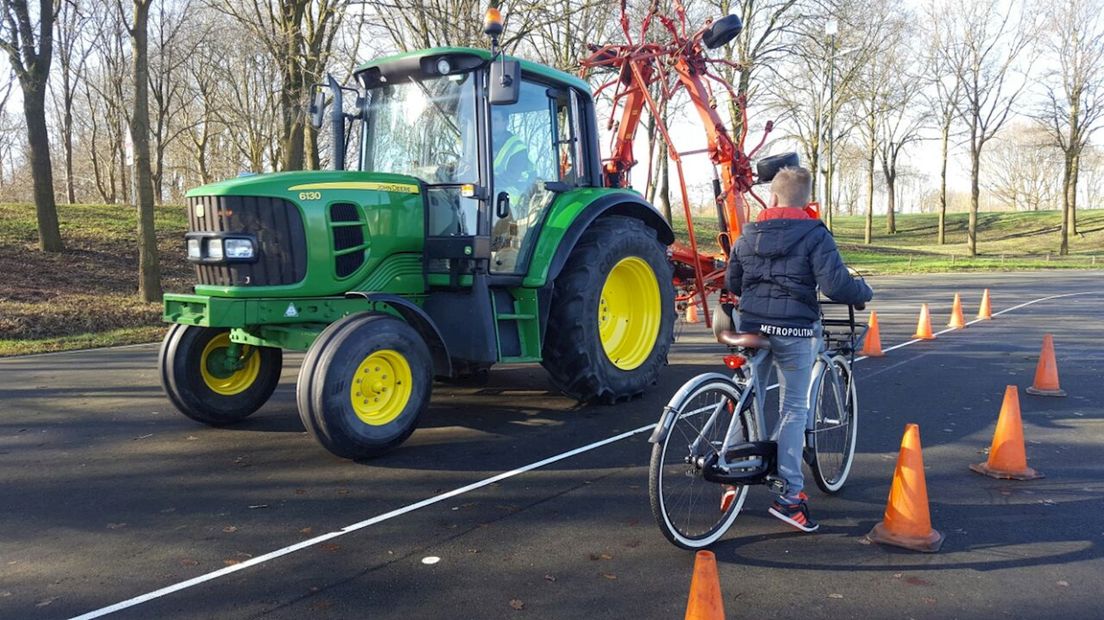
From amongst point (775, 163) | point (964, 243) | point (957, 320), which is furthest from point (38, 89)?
point (964, 243)

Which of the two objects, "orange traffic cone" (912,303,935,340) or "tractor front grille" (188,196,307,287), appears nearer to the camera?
"tractor front grille" (188,196,307,287)

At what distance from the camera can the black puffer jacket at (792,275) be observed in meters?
3.90

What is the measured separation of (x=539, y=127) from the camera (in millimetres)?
6898

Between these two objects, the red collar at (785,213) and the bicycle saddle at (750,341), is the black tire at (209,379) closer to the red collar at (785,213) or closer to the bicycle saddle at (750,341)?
the bicycle saddle at (750,341)

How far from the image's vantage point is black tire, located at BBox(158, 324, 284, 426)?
6.02 m

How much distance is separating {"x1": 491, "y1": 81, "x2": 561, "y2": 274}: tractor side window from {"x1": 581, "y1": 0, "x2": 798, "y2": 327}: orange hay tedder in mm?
1697

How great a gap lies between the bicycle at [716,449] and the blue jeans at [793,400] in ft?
0.22

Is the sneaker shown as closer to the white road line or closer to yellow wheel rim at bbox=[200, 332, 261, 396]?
the white road line

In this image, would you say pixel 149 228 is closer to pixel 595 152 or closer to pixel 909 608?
pixel 595 152

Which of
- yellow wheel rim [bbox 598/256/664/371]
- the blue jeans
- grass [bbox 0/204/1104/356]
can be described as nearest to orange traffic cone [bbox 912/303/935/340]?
yellow wheel rim [bbox 598/256/664/371]

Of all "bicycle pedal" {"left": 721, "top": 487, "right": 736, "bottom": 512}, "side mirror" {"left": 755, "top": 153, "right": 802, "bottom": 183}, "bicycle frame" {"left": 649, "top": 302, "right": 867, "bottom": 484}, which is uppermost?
"side mirror" {"left": 755, "top": 153, "right": 802, "bottom": 183}

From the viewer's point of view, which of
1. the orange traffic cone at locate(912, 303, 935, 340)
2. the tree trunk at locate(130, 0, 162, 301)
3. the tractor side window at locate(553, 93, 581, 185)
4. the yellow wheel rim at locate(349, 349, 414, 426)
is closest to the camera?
the yellow wheel rim at locate(349, 349, 414, 426)

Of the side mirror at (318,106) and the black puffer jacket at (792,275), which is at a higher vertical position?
the side mirror at (318,106)

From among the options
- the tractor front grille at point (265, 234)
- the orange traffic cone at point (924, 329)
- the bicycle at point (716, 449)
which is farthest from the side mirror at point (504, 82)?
the orange traffic cone at point (924, 329)
